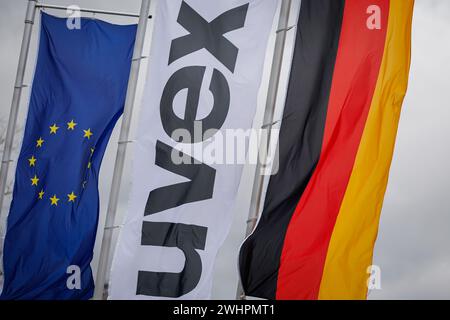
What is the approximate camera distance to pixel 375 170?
10906 millimetres

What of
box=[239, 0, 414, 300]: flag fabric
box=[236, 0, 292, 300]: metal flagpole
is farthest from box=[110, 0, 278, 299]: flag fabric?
box=[239, 0, 414, 300]: flag fabric

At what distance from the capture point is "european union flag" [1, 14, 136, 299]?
46.7 ft

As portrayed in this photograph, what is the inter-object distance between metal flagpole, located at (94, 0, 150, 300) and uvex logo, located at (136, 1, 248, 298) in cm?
178

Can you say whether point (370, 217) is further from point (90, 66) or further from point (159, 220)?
point (90, 66)

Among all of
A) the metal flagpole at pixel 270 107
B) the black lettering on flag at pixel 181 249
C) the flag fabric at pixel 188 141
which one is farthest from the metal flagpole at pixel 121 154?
the metal flagpole at pixel 270 107

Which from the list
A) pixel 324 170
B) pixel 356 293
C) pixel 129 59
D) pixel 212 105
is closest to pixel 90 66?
pixel 129 59

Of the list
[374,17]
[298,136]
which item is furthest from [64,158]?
[374,17]

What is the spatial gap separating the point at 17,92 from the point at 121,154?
479 centimetres

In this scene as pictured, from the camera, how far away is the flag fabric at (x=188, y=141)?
11094mm

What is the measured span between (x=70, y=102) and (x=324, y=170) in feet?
19.8

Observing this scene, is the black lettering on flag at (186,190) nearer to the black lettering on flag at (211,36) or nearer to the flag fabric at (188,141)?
the flag fabric at (188,141)

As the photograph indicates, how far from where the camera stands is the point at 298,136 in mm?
11016

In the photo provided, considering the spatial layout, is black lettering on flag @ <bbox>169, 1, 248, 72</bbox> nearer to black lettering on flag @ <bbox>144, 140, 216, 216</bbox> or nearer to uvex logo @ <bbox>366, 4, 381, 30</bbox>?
black lettering on flag @ <bbox>144, 140, 216, 216</bbox>

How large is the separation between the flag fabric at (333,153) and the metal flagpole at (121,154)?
3.11 meters
